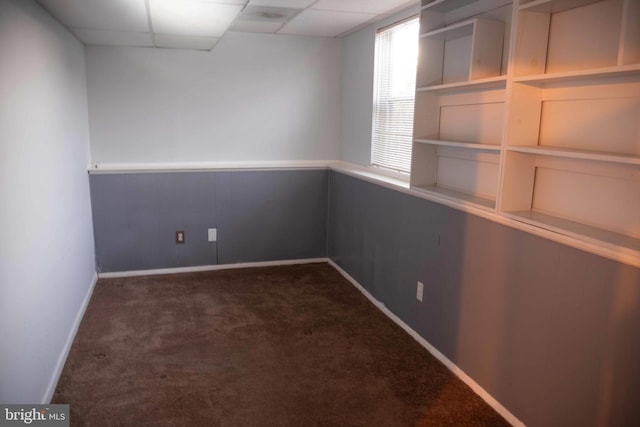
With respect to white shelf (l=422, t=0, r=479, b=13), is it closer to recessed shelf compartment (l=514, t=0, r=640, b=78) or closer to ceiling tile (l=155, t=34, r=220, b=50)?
recessed shelf compartment (l=514, t=0, r=640, b=78)

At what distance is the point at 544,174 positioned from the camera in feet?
7.84

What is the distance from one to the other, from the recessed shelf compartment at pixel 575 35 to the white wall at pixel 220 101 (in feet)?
9.33

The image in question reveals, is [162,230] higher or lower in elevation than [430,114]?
lower

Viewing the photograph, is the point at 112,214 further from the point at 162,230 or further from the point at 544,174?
the point at 544,174

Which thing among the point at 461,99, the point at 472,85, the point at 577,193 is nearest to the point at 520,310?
the point at 577,193

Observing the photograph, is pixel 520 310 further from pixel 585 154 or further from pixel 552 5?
pixel 552 5

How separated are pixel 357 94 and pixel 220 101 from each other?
1.30m

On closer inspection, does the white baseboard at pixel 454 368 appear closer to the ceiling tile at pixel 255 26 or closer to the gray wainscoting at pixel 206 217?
the gray wainscoting at pixel 206 217

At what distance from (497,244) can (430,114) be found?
109 cm

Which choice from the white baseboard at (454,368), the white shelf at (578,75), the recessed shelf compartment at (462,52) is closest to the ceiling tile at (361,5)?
the recessed shelf compartment at (462,52)

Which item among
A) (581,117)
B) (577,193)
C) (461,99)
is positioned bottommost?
(577,193)

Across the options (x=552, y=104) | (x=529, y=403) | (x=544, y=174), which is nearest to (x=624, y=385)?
(x=529, y=403)

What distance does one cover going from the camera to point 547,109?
235 cm

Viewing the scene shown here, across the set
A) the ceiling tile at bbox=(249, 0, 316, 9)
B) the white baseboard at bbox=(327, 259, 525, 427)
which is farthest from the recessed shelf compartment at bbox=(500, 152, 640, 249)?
the ceiling tile at bbox=(249, 0, 316, 9)
